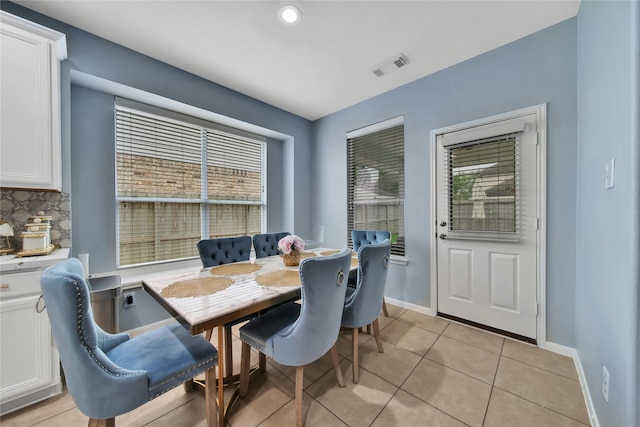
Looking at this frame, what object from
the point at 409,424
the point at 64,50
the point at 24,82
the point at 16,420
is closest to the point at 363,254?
the point at 409,424

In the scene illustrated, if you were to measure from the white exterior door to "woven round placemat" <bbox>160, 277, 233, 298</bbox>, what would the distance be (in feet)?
7.48

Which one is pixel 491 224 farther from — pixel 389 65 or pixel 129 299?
pixel 129 299

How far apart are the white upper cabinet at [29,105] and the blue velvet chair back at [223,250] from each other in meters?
1.12

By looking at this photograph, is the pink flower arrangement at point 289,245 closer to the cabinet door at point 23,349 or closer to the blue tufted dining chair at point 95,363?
the blue tufted dining chair at point 95,363

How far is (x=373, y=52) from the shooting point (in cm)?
229

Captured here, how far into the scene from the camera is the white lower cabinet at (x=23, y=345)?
1.37 meters

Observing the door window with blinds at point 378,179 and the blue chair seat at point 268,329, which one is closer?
the blue chair seat at point 268,329

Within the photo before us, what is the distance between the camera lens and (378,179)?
10.5 ft

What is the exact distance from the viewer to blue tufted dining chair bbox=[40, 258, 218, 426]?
2.85 feet

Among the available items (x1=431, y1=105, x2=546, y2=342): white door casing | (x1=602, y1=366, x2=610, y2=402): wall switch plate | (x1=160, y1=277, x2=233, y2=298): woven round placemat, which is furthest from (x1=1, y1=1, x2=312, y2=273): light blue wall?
(x1=602, y1=366, x2=610, y2=402): wall switch plate

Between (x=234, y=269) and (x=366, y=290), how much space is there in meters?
1.04

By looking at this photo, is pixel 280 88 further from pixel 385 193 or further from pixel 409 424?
pixel 409 424

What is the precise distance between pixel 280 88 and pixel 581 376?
3.83m

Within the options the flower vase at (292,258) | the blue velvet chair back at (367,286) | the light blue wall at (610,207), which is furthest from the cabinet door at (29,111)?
the light blue wall at (610,207)
